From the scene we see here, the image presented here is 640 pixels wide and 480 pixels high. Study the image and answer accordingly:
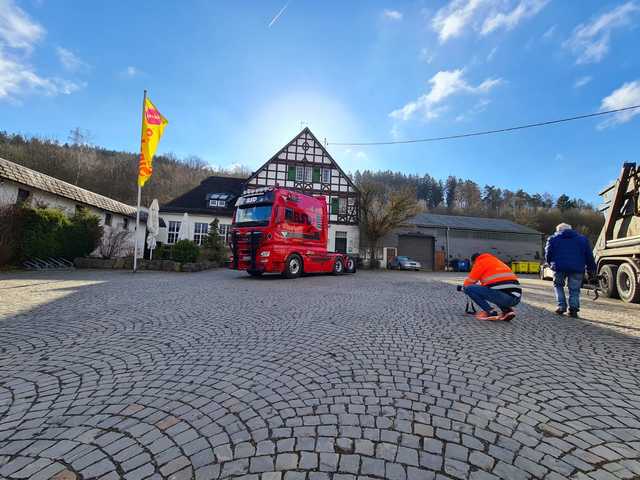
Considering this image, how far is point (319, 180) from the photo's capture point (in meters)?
26.9

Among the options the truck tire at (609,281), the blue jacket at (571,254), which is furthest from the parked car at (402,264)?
the blue jacket at (571,254)

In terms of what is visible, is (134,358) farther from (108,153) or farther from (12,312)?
(108,153)

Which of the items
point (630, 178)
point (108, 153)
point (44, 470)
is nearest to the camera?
point (44, 470)

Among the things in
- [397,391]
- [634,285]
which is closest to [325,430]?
[397,391]

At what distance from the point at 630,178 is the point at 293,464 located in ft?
39.3

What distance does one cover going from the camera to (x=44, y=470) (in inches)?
56.1

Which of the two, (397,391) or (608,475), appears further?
(397,391)

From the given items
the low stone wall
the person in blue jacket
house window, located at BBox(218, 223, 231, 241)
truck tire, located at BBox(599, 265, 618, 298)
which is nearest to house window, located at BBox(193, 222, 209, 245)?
house window, located at BBox(218, 223, 231, 241)

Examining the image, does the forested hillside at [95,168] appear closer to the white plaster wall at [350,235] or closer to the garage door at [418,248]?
the white plaster wall at [350,235]

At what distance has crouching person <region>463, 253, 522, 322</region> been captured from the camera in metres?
4.95

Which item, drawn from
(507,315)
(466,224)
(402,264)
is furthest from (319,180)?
(507,315)

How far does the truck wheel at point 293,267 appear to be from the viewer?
11195 millimetres

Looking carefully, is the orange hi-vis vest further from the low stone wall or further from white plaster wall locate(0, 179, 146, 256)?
white plaster wall locate(0, 179, 146, 256)

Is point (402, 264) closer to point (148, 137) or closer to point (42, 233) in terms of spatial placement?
point (148, 137)
